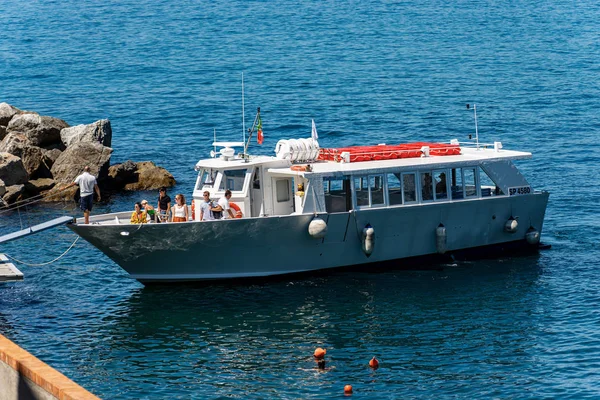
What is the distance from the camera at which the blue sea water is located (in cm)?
2848

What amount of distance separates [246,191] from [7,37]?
8278 cm

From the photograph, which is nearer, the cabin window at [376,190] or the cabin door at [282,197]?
the cabin door at [282,197]

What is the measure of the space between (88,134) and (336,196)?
20.8 metres

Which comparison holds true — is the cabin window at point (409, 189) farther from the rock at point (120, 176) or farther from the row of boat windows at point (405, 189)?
the rock at point (120, 176)

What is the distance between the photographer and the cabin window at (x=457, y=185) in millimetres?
38031

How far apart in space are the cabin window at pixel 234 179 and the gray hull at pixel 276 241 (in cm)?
223

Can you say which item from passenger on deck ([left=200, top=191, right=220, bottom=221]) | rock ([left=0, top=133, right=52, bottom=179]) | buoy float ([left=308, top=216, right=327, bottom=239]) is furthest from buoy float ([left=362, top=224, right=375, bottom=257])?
rock ([left=0, top=133, right=52, bottom=179])

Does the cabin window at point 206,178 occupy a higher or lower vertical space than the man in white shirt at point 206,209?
higher

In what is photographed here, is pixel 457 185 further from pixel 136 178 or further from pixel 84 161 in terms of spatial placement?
pixel 84 161

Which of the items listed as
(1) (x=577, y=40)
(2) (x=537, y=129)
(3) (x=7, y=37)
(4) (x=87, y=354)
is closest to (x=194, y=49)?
(3) (x=7, y=37)

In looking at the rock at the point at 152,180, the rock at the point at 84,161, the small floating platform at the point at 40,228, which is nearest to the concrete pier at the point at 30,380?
the small floating platform at the point at 40,228

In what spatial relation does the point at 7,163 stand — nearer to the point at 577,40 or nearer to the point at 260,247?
the point at 260,247

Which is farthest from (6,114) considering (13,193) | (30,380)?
(30,380)

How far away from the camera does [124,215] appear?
119 ft
